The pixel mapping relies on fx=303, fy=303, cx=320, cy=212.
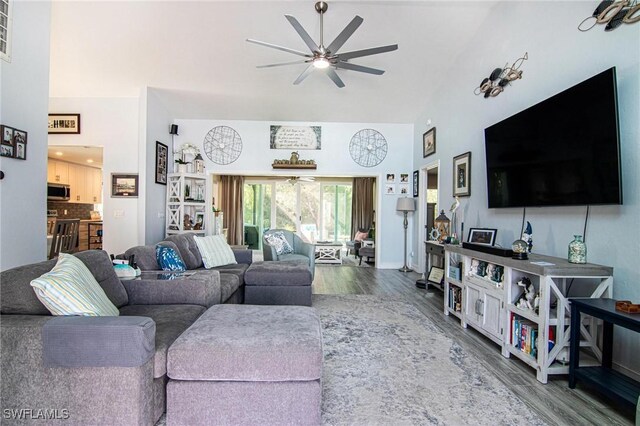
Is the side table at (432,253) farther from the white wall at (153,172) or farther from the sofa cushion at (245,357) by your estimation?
the white wall at (153,172)

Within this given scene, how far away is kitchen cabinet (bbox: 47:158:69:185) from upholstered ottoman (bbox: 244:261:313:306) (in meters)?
6.34

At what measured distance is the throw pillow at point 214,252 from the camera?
11.7ft

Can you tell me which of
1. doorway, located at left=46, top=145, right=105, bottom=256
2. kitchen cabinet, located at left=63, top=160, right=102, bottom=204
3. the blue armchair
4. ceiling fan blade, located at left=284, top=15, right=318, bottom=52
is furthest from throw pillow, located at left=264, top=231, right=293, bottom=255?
kitchen cabinet, located at left=63, top=160, right=102, bottom=204

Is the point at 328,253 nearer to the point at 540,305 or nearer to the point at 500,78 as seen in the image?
the point at 500,78

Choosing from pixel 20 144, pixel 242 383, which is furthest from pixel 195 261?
pixel 242 383

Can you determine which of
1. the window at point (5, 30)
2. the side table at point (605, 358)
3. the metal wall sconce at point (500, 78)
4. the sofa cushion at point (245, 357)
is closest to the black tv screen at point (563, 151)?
the metal wall sconce at point (500, 78)

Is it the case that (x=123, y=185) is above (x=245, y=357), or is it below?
above

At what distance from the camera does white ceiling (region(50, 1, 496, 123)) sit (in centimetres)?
351

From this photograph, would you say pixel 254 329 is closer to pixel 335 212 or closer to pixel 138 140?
pixel 138 140

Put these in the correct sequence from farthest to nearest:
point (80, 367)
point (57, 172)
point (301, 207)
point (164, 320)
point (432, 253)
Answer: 1. point (301, 207)
2. point (57, 172)
3. point (432, 253)
4. point (164, 320)
5. point (80, 367)

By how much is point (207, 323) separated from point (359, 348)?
4.36 ft

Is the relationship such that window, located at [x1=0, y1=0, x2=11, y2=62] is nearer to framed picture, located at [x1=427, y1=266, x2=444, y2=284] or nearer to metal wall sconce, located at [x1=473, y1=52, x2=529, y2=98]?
metal wall sconce, located at [x1=473, y1=52, x2=529, y2=98]

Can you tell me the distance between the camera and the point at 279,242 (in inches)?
185

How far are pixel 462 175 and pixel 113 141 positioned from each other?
5.31 meters
